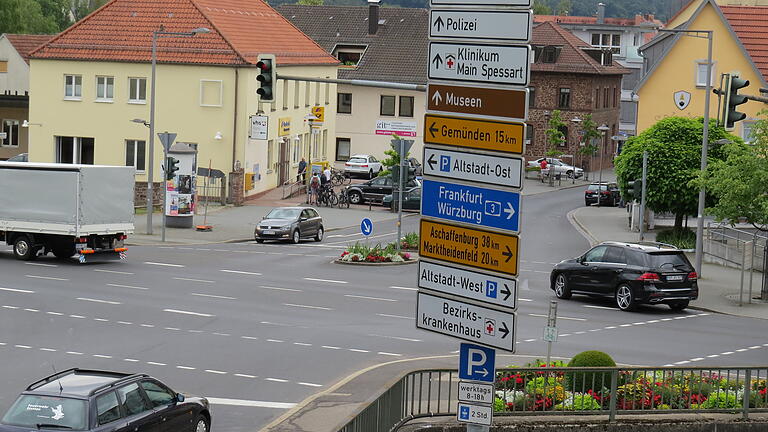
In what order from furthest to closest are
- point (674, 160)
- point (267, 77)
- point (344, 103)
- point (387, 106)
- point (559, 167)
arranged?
1. point (559, 167)
2. point (344, 103)
3. point (387, 106)
4. point (674, 160)
5. point (267, 77)

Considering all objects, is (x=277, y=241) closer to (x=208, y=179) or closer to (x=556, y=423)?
(x=208, y=179)

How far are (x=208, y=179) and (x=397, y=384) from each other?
42898 mm

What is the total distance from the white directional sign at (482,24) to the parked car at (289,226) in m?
37.6

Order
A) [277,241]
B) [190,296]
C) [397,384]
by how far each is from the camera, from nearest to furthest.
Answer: [397,384], [190,296], [277,241]

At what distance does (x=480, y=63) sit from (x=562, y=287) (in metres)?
25.2

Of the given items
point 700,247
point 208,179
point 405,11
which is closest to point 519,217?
point 700,247

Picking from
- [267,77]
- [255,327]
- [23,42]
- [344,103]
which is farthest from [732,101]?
[23,42]

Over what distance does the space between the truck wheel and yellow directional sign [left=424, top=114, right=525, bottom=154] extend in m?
29.7

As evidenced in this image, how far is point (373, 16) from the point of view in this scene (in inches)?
3337

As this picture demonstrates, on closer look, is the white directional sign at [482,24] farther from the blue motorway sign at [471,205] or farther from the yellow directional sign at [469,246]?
the yellow directional sign at [469,246]

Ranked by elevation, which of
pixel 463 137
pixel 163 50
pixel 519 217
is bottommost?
pixel 519 217

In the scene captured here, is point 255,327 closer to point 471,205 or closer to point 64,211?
point 64,211

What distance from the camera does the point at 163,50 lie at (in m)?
58.7

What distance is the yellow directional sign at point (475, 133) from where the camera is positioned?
289 inches
